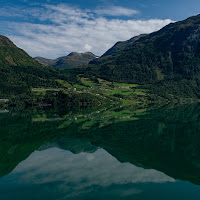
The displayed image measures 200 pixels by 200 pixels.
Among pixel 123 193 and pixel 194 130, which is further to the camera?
pixel 194 130

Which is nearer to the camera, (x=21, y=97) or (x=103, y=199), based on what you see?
(x=103, y=199)

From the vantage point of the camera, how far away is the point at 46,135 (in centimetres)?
5584

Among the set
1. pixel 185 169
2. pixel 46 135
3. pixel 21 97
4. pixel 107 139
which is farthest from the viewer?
pixel 21 97

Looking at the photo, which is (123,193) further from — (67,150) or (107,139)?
(107,139)

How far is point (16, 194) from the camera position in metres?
24.4

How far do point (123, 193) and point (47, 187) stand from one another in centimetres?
909

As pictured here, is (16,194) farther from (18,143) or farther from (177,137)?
(177,137)

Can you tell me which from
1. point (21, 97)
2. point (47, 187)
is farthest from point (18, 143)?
point (21, 97)

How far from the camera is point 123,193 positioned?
24469 mm

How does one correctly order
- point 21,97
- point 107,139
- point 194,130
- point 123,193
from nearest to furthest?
1. point 123,193
2. point 107,139
3. point 194,130
4. point 21,97

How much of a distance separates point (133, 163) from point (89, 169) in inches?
289

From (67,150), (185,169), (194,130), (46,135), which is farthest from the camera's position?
(194,130)

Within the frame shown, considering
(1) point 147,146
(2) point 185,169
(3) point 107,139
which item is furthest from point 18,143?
(2) point 185,169

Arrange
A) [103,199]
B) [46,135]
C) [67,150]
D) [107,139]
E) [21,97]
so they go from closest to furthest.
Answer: [103,199], [67,150], [107,139], [46,135], [21,97]
